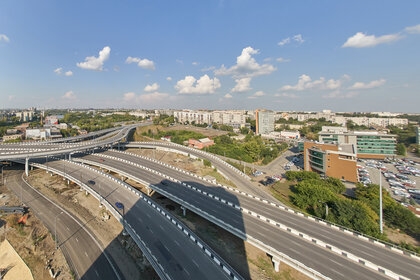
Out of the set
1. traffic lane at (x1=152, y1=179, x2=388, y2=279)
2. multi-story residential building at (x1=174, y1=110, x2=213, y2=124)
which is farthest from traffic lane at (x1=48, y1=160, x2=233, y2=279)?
multi-story residential building at (x1=174, y1=110, x2=213, y2=124)

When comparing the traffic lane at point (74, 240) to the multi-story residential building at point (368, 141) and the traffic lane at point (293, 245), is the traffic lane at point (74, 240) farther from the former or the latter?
the multi-story residential building at point (368, 141)

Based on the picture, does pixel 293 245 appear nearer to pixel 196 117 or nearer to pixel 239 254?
pixel 239 254

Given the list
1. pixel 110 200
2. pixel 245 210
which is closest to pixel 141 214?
pixel 110 200

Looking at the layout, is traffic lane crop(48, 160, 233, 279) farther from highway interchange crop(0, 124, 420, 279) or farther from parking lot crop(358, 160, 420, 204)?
parking lot crop(358, 160, 420, 204)

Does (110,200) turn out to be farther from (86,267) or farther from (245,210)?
(245,210)

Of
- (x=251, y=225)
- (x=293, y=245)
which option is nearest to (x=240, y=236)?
(x=251, y=225)
